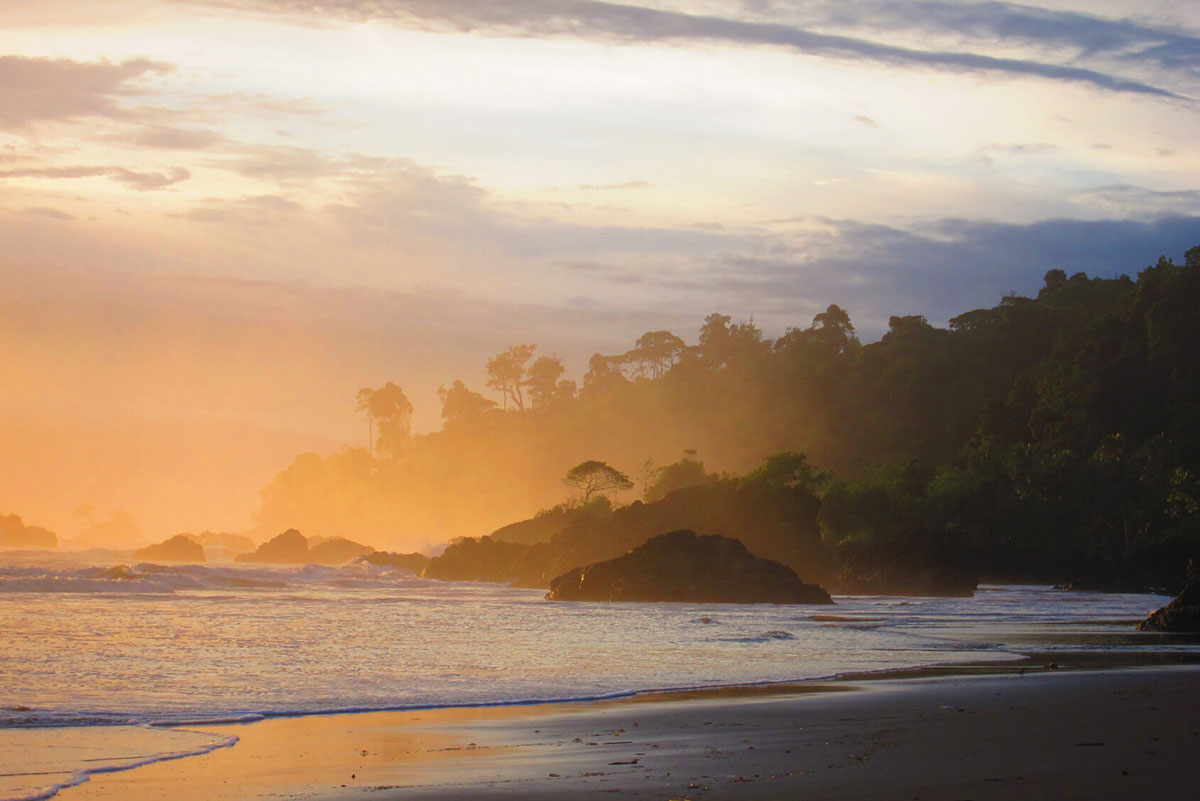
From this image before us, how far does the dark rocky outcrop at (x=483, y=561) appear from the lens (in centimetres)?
6391

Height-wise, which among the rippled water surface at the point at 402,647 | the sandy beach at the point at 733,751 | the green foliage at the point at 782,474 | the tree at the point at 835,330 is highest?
the tree at the point at 835,330

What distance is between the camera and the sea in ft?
34.4

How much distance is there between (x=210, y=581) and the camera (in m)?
Answer: 46.9

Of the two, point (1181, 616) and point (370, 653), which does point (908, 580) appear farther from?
point (370, 653)

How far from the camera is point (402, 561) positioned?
7975cm

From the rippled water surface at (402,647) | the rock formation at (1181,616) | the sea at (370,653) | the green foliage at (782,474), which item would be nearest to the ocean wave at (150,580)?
the rippled water surface at (402,647)

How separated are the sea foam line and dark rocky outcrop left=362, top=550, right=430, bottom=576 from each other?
221 feet

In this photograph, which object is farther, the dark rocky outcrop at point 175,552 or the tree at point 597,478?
the dark rocky outcrop at point 175,552

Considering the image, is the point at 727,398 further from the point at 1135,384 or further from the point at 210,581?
the point at 210,581

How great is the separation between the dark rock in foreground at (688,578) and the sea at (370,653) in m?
7.33

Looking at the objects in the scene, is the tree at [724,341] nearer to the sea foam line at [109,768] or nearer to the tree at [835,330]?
the tree at [835,330]

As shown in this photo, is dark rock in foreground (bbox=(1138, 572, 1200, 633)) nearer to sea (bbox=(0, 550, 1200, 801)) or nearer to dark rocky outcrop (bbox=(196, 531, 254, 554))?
sea (bbox=(0, 550, 1200, 801))

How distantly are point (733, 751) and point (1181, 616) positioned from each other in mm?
18419

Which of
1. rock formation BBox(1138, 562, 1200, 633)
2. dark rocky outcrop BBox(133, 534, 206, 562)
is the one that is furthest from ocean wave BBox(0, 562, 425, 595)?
dark rocky outcrop BBox(133, 534, 206, 562)
